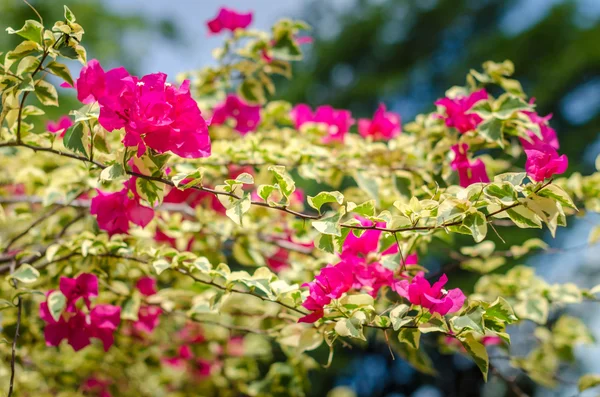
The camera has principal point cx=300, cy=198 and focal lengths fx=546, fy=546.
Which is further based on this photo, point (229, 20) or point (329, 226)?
point (229, 20)

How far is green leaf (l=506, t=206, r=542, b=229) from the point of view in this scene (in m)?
0.65

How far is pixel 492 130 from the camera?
884 mm

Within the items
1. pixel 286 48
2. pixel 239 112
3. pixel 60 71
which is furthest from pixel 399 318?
pixel 239 112

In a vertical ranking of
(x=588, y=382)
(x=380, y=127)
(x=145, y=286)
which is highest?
(x=380, y=127)

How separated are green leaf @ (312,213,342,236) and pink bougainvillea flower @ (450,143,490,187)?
346 mm

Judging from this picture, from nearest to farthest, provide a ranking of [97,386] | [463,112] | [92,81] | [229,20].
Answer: [92,81], [463,112], [229,20], [97,386]

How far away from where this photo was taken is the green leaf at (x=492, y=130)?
878mm

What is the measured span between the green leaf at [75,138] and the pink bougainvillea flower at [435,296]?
0.44 meters

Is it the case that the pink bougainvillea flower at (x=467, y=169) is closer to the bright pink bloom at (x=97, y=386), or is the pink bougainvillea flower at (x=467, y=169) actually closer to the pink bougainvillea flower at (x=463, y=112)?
the pink bougainvillea flower at (x=463, y=112)

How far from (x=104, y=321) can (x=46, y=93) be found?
367mm

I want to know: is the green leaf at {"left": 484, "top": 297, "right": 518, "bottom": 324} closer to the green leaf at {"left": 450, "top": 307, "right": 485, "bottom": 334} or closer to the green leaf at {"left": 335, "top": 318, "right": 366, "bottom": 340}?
the green leaf at {"left": 450, "top": 307, "right": 485, "bottom": 334}

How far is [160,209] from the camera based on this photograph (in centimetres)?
115

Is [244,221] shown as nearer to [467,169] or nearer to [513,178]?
[467,169]

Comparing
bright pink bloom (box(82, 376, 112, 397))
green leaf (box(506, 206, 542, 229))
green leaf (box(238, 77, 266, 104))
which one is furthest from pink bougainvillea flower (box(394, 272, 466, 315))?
bright pink bloom (box(82, 376, 112, 397))
